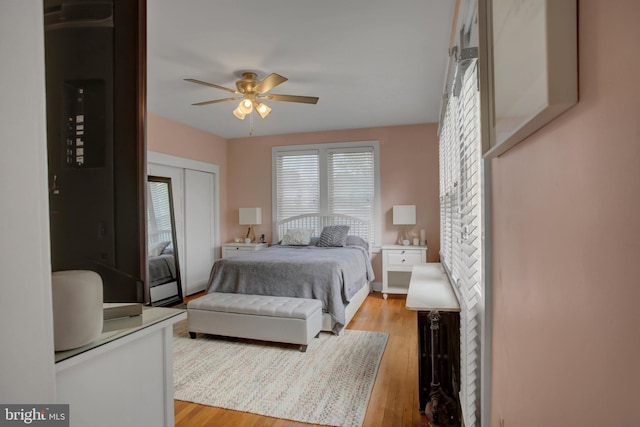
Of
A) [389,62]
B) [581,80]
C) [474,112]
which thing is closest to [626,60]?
[581,80]

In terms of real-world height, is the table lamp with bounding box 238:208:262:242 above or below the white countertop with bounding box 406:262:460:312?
above

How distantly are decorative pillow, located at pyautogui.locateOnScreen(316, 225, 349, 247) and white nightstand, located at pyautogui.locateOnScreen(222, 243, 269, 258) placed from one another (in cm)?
113

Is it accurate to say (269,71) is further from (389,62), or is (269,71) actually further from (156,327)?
(156,327)

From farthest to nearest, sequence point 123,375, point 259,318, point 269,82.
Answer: point 259,318, point 269,82, point 123,375

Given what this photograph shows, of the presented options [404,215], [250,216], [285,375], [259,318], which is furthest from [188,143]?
[285,375]

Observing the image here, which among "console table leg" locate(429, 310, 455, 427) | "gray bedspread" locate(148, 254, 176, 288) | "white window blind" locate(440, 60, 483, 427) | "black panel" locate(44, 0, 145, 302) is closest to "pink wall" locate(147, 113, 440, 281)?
"gray bedspread" locate(148, 254, 176, 288)

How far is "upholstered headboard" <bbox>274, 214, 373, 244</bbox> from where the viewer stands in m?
5.44

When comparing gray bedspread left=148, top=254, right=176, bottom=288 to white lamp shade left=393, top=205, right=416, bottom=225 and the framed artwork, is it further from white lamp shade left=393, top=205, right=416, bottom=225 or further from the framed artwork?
the framed artwork

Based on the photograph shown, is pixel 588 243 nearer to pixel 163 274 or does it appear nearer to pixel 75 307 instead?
pixel 75 307

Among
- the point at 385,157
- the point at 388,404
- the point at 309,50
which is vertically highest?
the point at 309,50

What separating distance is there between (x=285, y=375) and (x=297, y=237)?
9.25 ft

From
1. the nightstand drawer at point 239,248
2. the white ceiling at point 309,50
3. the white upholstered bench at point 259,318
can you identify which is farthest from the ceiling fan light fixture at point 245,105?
the nightstand drawer at point 239,248

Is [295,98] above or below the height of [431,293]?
above

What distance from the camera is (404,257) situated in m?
4.91
